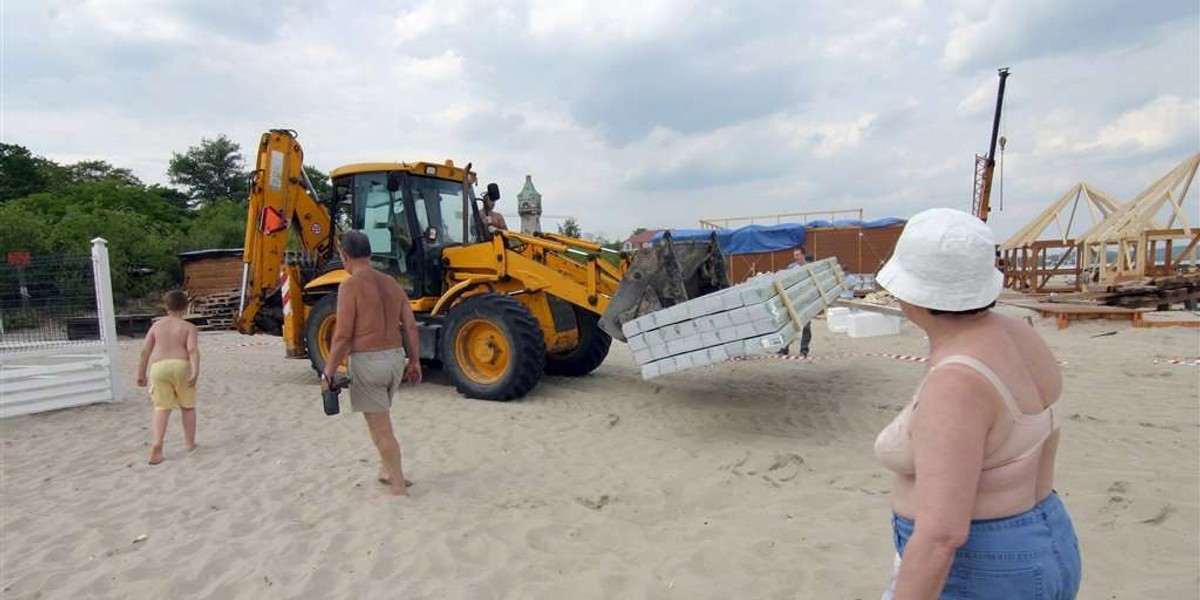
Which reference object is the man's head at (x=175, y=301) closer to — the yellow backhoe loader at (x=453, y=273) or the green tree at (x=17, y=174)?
the yellow backhoe loader at (x=453, y=273)

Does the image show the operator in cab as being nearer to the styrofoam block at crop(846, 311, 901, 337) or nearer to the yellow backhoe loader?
the yellow backhoe loader

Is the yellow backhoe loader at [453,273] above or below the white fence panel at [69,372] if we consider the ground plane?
above

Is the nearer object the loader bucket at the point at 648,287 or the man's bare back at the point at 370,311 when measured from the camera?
the man's bare back at the point at 370,311

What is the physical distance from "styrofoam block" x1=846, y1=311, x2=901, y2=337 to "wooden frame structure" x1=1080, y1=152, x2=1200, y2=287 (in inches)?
312

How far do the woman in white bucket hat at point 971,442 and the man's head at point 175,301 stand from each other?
5828 millimetres

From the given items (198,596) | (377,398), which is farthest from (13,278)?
(198,596)

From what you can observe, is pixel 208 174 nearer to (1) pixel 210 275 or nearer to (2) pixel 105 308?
(1) pixel 210 275

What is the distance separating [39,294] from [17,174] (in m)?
34.2

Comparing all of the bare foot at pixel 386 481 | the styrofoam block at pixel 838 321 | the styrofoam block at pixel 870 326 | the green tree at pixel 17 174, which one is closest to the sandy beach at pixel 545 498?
the bare foot at pixel 386 481

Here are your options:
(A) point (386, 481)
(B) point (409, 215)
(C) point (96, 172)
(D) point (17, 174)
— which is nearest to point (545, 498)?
(A) point (386, 481)

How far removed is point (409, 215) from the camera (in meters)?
8.30

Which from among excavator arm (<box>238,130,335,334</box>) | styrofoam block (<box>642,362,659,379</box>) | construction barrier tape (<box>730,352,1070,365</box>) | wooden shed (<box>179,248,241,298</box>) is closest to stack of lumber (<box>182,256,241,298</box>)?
wooden shed (<box>179,248,241,298</box>)

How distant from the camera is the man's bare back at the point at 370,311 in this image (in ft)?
14.1

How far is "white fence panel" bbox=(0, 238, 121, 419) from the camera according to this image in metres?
6.83
